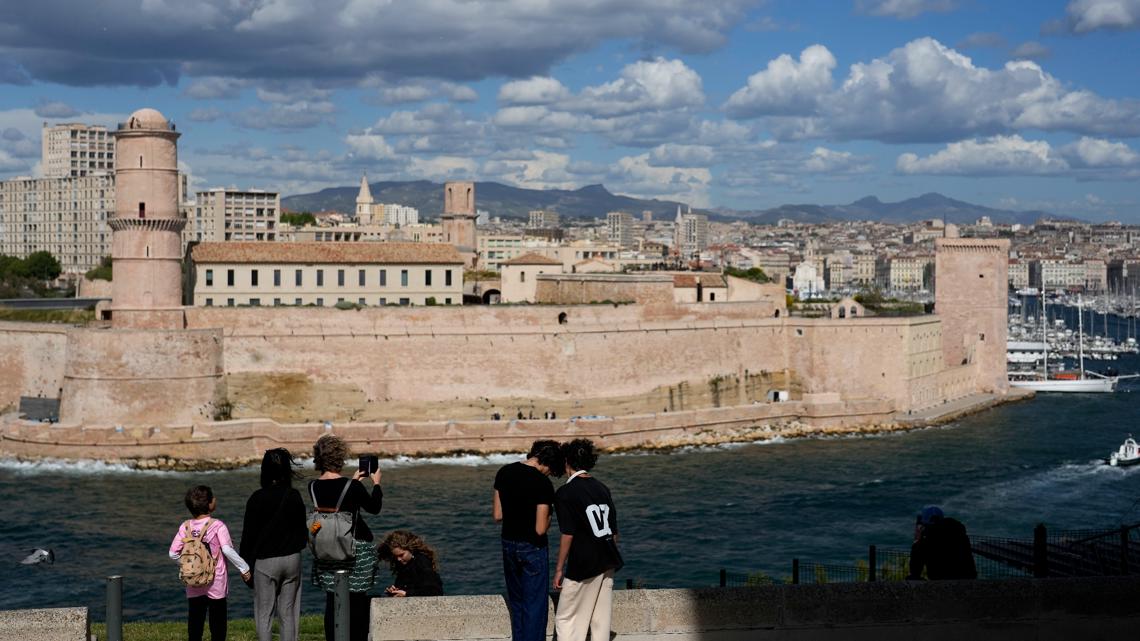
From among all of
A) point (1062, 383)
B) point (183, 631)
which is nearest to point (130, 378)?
point (183, 631)

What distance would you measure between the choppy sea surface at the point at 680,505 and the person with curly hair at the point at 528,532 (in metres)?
10.3

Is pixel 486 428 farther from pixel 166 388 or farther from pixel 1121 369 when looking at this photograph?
pixel 1121 369

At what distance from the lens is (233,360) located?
3319cm

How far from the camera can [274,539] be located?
7.45m

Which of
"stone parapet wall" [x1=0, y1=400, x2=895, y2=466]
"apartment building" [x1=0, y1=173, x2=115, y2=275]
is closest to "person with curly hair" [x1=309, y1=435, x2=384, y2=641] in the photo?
"stone parapet wall" [x1=0, y1=400, x2=895, y2=466]

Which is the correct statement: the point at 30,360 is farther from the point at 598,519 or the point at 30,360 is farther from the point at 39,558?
the point at 598,519

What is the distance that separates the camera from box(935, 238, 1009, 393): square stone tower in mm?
46531

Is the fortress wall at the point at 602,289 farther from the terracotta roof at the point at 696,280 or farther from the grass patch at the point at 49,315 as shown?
the grass patch at the point at 49,315

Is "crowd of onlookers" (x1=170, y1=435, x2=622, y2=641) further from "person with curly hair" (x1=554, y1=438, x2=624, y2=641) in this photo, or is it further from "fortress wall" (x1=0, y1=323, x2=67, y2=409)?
"fortress wall" (x1=0, y1=323, x2=67, y2=409)

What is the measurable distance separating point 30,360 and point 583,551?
30.4 metres

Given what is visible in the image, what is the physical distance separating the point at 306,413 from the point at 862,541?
15.0m

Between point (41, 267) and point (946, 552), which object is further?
point (41, 267)

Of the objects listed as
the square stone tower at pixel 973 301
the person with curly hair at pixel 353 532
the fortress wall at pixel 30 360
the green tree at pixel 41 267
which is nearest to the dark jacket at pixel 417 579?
the person with curly hair at pixel 353 532

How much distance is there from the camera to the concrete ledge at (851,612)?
7.36 meters
